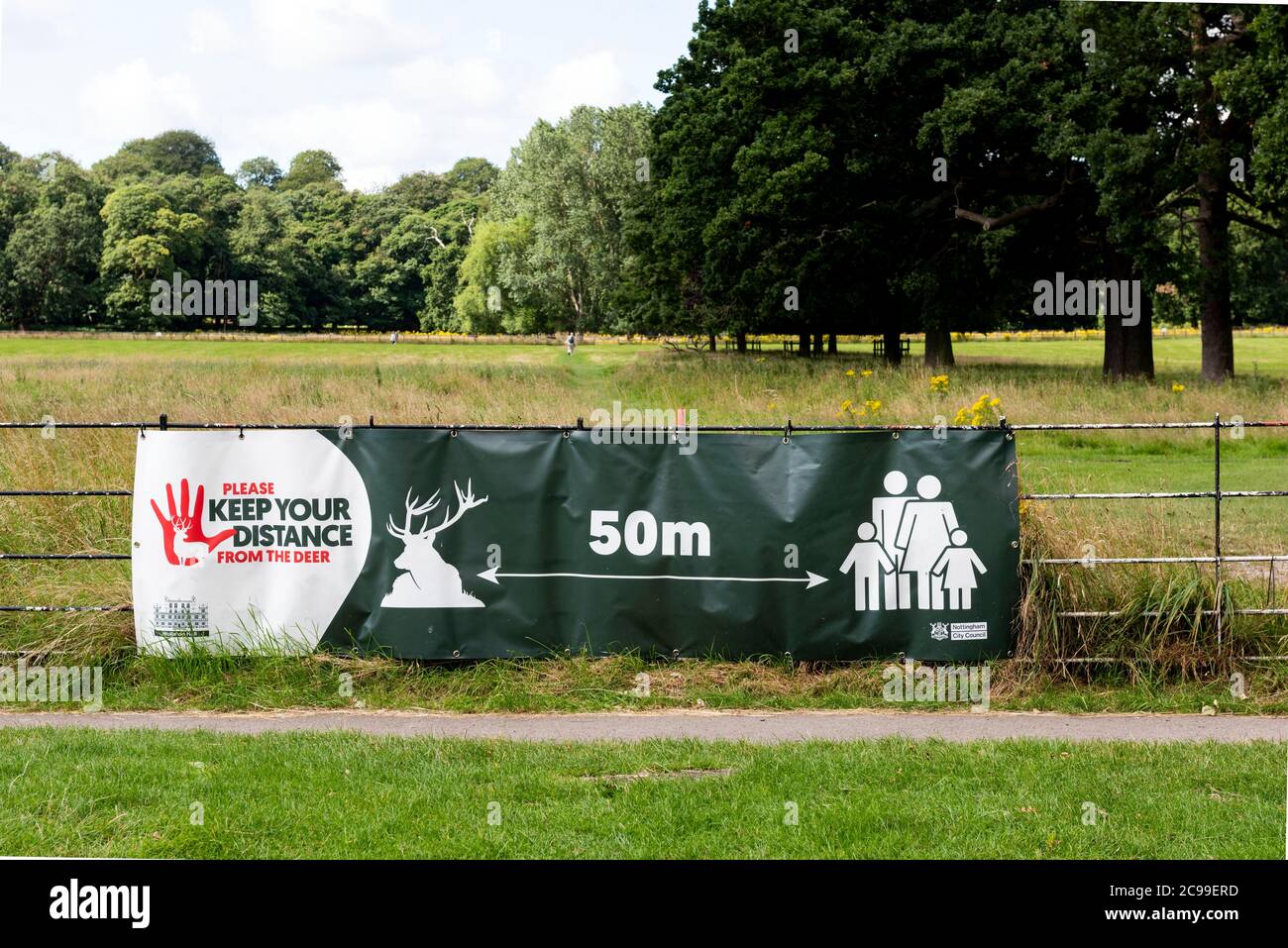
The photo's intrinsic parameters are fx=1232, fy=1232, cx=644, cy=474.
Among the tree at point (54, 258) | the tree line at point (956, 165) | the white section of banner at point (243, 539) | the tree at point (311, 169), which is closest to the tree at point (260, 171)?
the tree at point (311, 169)

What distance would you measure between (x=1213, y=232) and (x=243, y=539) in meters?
34.9

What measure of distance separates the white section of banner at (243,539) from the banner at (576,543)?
16 mm

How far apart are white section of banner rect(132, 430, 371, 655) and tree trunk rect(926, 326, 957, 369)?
121 feet

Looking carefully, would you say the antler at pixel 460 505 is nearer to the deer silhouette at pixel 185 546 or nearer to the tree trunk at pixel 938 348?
the deer silhouette at pixel 185 546

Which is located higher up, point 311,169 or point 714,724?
point 311,169

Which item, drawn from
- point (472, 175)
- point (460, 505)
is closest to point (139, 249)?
point (472, 175)

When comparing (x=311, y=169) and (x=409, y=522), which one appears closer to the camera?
(x=409, y=522)

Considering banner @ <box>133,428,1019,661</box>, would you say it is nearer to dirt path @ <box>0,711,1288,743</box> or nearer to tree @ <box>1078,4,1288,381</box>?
dirt path @ <box>0,711,1288,743</box>

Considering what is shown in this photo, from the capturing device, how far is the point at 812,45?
4084 centimetres

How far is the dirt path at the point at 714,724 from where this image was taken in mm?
8336

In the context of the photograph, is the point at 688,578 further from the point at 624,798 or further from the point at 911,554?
the point at 624,798

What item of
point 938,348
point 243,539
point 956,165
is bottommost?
point 243,539

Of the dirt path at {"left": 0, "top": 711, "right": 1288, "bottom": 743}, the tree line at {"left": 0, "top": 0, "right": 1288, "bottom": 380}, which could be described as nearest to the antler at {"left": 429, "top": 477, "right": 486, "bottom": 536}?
the dirt path at {"left": 0, "top": 711, "right": 1288, "bottom": 743}

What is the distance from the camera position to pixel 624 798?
671 cm
